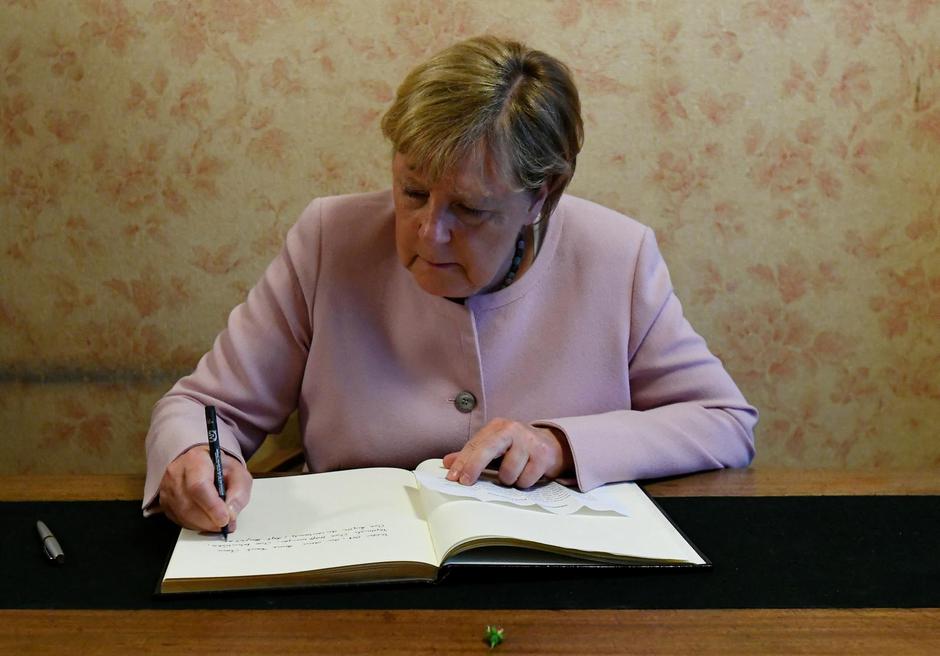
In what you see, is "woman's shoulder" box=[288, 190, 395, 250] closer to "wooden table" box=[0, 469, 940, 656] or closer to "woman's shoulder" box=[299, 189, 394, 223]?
"woman's shoulder" box=[299, 189, 394, 223]

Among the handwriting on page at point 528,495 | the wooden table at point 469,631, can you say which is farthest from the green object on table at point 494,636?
the handwriting on page at point 528,495

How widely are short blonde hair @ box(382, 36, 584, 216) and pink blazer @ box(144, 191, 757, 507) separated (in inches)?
10.4

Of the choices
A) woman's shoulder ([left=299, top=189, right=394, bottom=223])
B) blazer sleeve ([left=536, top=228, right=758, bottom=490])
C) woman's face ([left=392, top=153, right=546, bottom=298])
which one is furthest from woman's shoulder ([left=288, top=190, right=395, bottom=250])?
blazer sleeve ([left=536, top=228, right=758, bottom=490])

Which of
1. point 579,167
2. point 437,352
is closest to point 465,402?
point 437,352

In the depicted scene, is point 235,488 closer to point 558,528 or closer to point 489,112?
point 558,528

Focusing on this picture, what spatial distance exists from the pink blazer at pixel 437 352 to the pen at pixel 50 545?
1.12 feet

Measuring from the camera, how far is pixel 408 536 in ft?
3.94

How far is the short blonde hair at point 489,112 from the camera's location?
1.37 metres

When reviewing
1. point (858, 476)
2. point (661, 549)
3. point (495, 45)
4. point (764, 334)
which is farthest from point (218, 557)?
point (764, 334)

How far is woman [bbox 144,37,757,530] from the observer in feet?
4.91

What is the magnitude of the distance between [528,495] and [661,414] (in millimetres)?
358

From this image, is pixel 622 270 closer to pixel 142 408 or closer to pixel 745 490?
pixel 745 490

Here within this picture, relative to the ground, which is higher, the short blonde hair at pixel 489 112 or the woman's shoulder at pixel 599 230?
the short blonde hair at pixel 489 112

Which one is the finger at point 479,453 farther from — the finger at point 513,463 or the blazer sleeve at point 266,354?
the blazer sleeve at point 266,354
